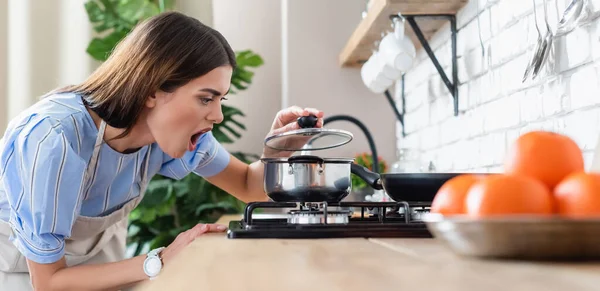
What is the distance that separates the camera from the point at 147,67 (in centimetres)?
155

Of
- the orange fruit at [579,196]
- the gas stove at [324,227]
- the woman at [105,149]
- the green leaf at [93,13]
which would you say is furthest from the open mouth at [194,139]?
the green leaf at [93,13]

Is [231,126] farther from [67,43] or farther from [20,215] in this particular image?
[20,215]

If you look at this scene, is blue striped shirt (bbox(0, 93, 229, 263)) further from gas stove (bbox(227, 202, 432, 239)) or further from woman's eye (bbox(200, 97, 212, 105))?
gas stove (bbox(227, 202, 432, 239))

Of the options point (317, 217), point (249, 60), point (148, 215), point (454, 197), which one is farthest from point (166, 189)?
point (454, 197)

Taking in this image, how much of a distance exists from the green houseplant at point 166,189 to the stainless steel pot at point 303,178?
1683 millimetres

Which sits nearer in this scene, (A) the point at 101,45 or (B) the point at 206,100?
(B) the point at 206,100

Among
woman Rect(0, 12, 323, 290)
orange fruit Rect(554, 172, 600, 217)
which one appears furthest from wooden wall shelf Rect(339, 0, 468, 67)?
orange fruit Rect(554, 172, 600, 217)

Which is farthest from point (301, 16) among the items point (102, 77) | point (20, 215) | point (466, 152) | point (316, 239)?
point (316, 239)

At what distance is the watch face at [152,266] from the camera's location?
1354 mm

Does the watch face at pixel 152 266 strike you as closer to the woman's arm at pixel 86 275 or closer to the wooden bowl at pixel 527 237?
the woman's arm at pixel 86 275

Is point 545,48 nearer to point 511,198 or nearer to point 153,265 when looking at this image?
point 511,198

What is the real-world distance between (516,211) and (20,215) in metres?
1.09

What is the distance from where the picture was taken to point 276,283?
54 centimetres

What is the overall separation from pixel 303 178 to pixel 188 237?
9.6 inches
